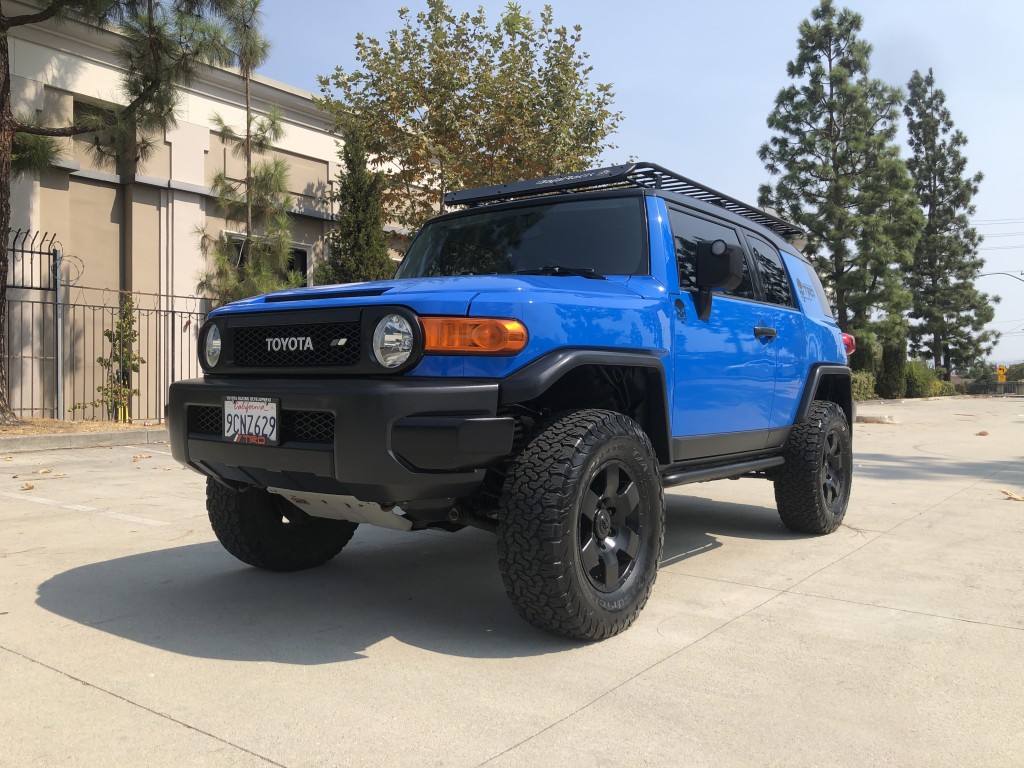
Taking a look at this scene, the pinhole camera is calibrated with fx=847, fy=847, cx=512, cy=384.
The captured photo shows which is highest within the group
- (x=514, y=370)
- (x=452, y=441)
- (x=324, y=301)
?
(x=324, y=301)

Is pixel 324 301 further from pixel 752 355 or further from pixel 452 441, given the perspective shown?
pixel 752 355

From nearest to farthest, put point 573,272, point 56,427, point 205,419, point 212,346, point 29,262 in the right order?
point 205,419, point 212,346, point 573,272, point 56,427, point 29,262

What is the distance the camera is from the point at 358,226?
14.8 m

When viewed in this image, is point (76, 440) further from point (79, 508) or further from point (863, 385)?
point (863, 385)

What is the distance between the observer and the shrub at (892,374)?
32.9m

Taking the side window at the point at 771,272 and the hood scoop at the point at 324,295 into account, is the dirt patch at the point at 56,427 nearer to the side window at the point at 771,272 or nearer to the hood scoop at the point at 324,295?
the hood scoop at the point at 324,295

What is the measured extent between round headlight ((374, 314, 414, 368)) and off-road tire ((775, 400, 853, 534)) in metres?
3.04

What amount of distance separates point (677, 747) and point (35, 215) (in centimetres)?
1420

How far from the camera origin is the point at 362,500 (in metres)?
3.00

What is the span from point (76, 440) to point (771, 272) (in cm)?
895

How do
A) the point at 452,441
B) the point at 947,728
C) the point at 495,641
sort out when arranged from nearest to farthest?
the point at 947,728 → the point at 452,441 → the point at 495,641

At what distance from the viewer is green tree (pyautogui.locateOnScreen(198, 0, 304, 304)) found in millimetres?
14938

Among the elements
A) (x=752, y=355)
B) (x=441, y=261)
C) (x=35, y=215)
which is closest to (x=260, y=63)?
(x=35, y=215)

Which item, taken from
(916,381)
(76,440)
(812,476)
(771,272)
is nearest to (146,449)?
(76,440)
